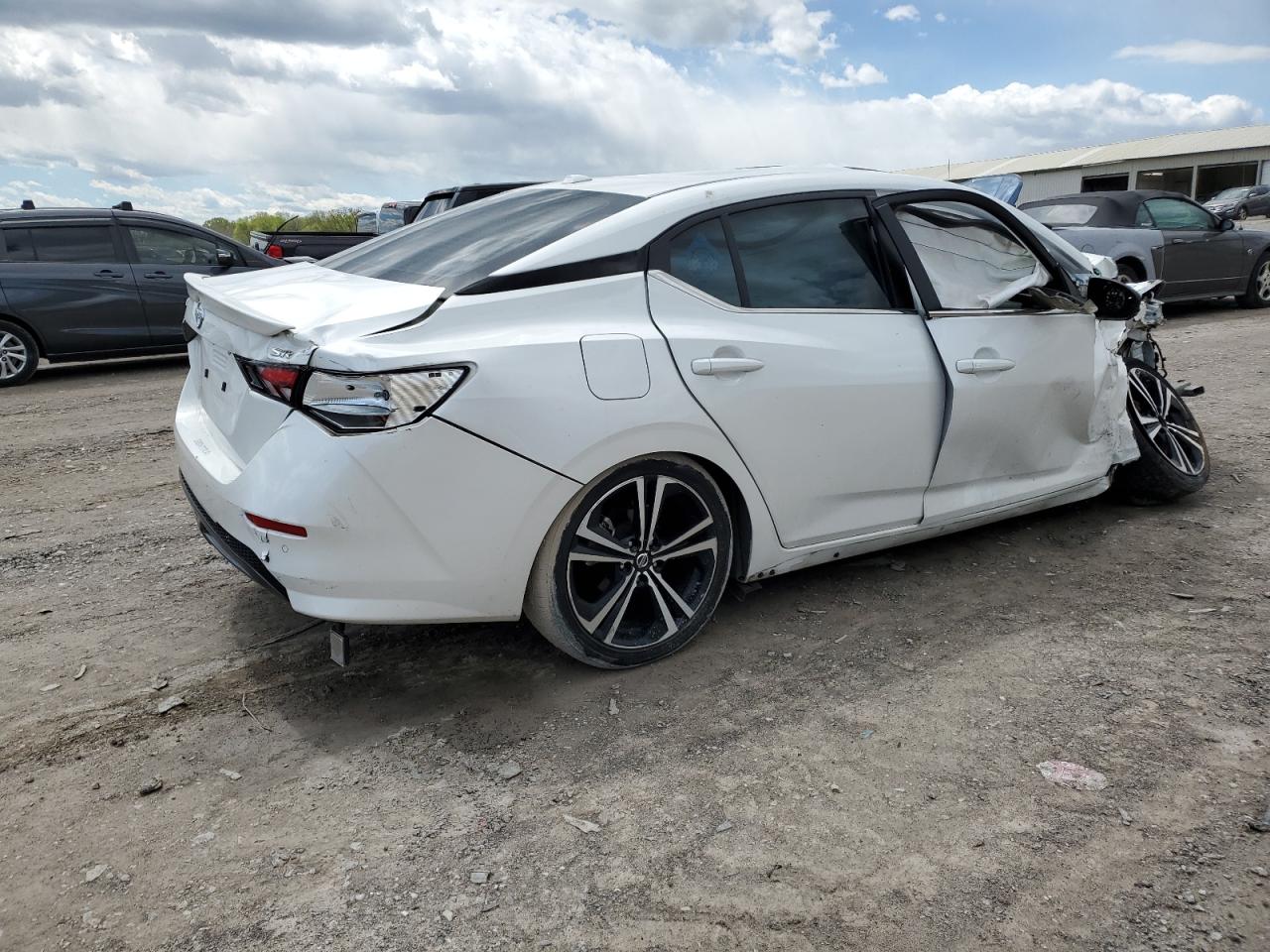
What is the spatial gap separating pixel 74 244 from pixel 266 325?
8587 millimetres

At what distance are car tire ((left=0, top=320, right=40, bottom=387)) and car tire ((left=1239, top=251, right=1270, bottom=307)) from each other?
45.6 ft

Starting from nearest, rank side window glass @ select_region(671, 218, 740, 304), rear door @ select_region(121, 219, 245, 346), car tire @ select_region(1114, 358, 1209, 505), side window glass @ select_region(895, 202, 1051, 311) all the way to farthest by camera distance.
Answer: side window glass @ select_region(671, 218, 740, 304)
side window glass @ select_region(895, 202, 1051, 311)
car tire @ select_region(1114, 358, 1209, 505)
rear door @ select_region(121, 219, 245, 346)

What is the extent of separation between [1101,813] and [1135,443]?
8.82 feet

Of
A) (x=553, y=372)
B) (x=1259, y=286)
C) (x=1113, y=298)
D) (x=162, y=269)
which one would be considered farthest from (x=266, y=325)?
(x=1259, y=286)

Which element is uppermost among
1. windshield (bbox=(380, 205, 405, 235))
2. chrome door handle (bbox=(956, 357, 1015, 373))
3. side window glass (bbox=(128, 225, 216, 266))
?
windshield (bbox=(380, 205, 405, 235))

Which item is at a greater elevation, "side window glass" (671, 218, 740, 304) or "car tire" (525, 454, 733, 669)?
"side window glass" (671, 218, 740, 304)

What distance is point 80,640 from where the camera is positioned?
3.85m

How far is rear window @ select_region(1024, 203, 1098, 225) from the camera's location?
39.1ft

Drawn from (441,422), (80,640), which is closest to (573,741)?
(441,422)

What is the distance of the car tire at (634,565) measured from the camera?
3.26 meters

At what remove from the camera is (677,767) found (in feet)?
9.83

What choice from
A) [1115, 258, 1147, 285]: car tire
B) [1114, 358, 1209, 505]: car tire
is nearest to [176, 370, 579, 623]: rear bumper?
[1114, 358, 1209, 505]: car tire

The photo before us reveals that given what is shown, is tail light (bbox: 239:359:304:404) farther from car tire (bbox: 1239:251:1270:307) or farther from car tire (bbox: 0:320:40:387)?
car tire (bbox: 1239:251:1270:307)

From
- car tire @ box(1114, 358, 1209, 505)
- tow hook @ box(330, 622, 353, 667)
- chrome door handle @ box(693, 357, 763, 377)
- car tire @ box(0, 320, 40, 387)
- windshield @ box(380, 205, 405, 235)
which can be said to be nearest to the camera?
tow hook @ box(330, 622, 353, 667)
